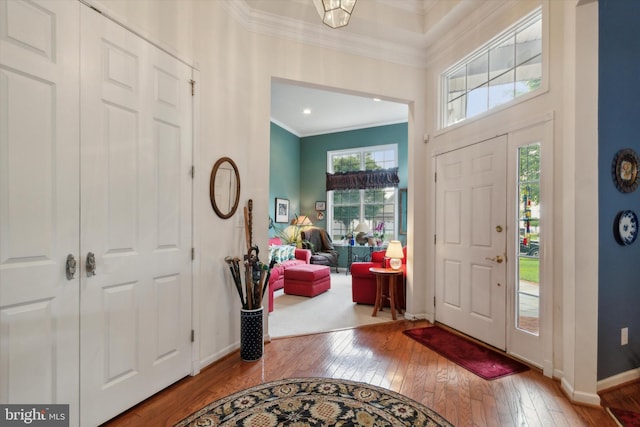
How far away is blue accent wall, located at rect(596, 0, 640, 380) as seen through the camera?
2.11 metres

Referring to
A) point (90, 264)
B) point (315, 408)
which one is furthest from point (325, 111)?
point (315, 408)

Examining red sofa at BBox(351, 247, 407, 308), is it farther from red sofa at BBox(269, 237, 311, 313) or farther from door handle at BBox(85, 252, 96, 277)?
door handle at BBox(85, 252, 96, 277)

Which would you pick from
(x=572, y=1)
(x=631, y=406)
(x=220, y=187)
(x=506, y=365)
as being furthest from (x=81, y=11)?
(x=631, y=406)

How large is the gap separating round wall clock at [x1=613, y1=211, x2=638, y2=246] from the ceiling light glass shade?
2.39 metres

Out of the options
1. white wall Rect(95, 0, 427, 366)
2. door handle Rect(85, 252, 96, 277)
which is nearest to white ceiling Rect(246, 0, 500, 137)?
white wall Rect(95, 0, 427, 366)

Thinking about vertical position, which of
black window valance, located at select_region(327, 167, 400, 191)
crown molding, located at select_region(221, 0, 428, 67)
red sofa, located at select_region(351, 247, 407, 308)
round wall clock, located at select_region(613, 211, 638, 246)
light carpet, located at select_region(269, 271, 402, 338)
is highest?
crown molding, located at select_region(221, 0, 428, 67)

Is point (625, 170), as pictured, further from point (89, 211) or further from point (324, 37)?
point (89, 211)

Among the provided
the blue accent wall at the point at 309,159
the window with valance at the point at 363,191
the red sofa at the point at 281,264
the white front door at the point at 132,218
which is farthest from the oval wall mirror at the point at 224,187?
the window with valance at the point at 363,191

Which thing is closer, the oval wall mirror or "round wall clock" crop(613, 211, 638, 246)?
"round wall clock" crop(613, 211, 638, 246)

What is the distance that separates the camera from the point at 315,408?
1956 millimetres

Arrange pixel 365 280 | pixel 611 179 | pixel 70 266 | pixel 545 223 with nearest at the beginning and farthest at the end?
1. pixel 70 266
2. pixel 611 179
3. pixel 545 223
4. pixel 365 280

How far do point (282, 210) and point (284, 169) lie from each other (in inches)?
42.0

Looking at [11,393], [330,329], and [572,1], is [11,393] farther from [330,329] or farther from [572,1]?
[572,1]

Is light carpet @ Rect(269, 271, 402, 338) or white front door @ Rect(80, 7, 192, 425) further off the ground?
white front door @ Rect(80, 7, 192, 425)
